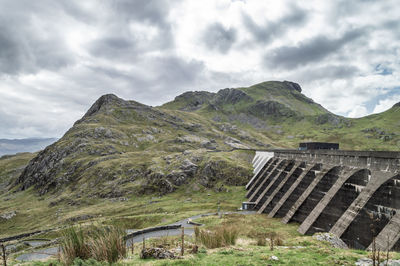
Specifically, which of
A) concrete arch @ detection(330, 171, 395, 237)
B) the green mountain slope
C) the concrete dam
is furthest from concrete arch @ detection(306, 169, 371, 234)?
the green mountain slope

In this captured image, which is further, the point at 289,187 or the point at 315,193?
the point at 289,187

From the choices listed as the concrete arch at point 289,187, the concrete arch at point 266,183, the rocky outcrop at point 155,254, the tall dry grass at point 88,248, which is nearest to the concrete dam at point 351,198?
the concrete arch at point 289,187

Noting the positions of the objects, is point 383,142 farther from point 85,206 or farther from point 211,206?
point 85,206

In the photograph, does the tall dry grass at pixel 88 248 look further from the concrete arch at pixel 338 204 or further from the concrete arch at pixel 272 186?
the concrete arch at pixel 272 186

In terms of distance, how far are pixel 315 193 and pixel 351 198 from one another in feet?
19.0

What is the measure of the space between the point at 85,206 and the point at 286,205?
73.0 metres

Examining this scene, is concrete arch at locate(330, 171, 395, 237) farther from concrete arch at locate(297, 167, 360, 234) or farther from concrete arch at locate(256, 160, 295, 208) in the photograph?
concrete arch at locate(256, 160, 295, 208)

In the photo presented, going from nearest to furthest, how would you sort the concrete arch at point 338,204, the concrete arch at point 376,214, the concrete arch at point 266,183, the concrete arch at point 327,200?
the concrete arch at point 376,214, the concrete arch at point 338,204, the concrete arch at point 327,200, the concrete arch at point 266,183

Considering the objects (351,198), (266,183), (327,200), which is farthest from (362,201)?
(266,183)

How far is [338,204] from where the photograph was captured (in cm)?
2658

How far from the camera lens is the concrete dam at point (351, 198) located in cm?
2059

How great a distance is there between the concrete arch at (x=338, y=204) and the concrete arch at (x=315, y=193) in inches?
134

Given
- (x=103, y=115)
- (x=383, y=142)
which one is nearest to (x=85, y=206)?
(x=103, y=115)

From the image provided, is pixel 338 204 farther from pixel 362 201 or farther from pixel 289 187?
pixel 289 187
